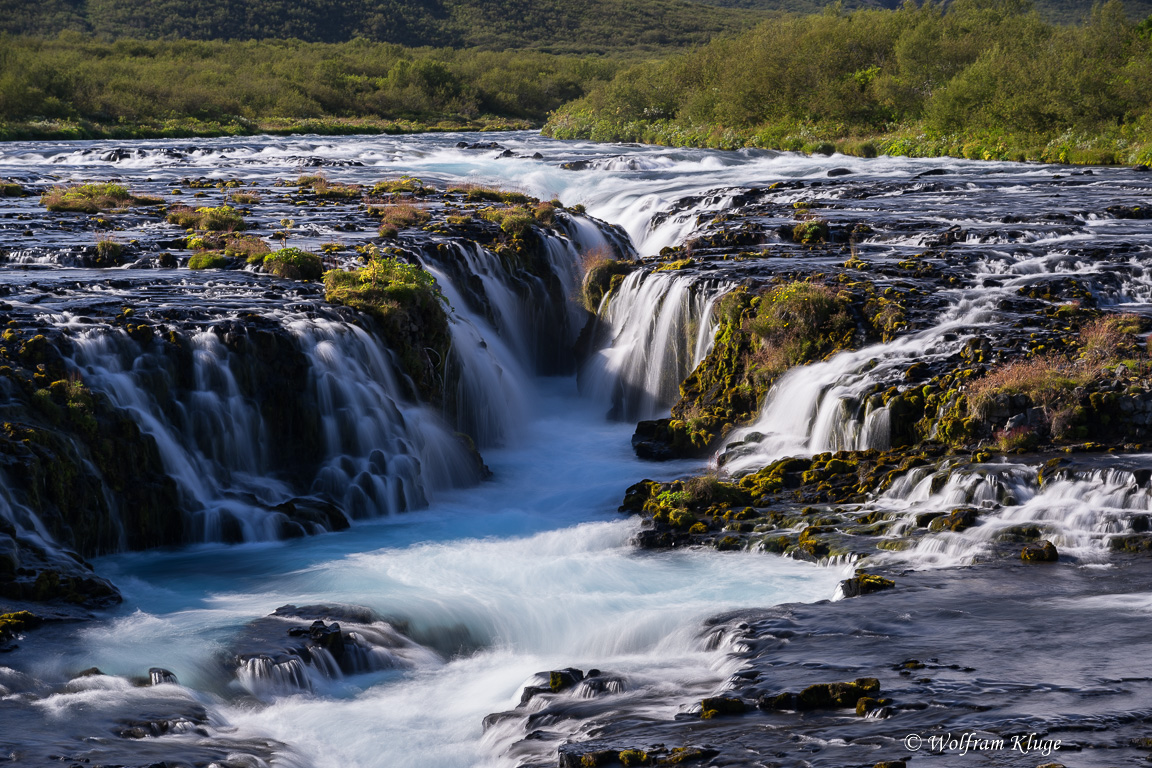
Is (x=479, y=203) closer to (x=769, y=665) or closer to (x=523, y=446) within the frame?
(x=523, y=446)

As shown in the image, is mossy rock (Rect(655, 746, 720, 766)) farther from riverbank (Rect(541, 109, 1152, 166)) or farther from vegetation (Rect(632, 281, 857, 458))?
riverbank (Rect(541, 109, 1152, 166))

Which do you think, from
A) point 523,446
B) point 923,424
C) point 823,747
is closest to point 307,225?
point 523,446

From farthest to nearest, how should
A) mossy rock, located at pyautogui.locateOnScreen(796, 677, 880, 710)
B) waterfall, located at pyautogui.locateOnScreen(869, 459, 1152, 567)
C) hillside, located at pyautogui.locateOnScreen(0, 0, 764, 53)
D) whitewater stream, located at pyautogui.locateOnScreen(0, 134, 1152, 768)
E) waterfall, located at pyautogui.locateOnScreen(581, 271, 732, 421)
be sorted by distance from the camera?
1. hillside, located at pyautogui.locateOnScreen(0, 0, 764, 53)
2. waterfall, located at pyautogui.locateOnScreen(581, 271, 732, 421)
3. waterfall, located at pyautogui.locateOnScreen(869, 459, 1152, 567)
4. whitewater stream, located at pyautogui.locateOnScreen(0, 134, 1152, 768)
5. mossy rock, located at pyautogui.locateOnScreen(796, 677, 880, 710)

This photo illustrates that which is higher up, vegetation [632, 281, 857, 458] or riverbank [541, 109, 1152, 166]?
riverbank [541, 109, 1152, 166]

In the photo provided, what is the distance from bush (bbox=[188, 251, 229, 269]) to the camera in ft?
76.5

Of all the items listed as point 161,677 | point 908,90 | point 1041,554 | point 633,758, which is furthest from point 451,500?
point 908,90

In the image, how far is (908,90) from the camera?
59406 millimetres

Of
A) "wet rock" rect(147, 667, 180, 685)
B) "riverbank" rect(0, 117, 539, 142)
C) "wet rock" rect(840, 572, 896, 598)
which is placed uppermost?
"riverbank" rect(0, 117, 539, 142)

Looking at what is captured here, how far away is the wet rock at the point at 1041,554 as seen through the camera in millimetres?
12961

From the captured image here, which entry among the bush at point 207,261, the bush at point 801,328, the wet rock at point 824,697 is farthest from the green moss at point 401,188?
the wet rock at point 824,697

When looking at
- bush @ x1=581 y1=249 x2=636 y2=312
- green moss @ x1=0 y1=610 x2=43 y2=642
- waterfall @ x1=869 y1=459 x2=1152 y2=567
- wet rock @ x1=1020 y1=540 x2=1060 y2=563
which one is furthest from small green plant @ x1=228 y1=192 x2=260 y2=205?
wet rock @ x1=1020 y1=540 x2=1060 y2=563

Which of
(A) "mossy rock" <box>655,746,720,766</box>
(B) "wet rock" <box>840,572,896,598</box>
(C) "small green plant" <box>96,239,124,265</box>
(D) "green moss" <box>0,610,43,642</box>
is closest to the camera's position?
(A) "mossy rock" <box>655,746,720,766</box>

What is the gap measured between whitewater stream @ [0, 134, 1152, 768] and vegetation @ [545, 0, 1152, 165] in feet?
53.9

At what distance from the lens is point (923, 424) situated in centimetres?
1700
